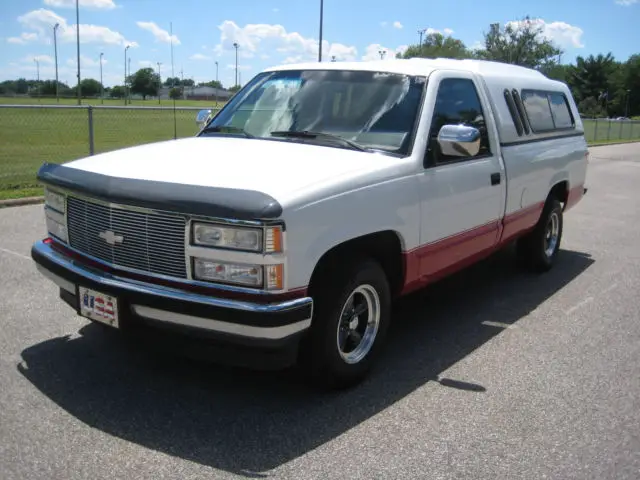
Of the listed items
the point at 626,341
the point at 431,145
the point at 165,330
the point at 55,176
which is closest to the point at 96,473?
the point at 165,330

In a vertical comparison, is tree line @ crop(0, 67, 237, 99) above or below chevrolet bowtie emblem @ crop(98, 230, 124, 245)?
above

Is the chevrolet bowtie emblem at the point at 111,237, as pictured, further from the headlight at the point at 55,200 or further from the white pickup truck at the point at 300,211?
the headlight at the point at 55,200

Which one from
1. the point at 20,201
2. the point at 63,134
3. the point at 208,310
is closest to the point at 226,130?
the point at 208,310

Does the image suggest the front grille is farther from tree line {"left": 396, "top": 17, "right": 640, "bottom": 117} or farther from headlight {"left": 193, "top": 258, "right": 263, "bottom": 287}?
tree line {"left": 396, "top": 17, "right": 640, "bottom": 117}

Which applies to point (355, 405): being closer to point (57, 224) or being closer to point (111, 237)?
point (111, 237)

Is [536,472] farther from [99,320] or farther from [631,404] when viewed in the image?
[99,320]

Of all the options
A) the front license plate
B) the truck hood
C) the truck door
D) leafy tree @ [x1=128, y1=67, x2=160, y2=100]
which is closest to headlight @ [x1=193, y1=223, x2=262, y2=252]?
the truck hood

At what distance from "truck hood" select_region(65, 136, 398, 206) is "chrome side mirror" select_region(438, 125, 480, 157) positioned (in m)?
0.42

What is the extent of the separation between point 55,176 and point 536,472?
10.3ft

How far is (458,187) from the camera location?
182 inches

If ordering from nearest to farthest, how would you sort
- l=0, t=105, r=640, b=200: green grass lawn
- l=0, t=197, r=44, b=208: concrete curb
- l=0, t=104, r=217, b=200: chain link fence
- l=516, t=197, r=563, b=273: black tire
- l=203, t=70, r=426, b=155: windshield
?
l=203, t=70, r=426, b=155: windshield → l=516, t=197, r=563, b=273: black tire → l=0, t=197, r=44, b=208: concrete curb → l=0, t=104, r=217, b=200: chain link fence → l=0, t=105, r=640, b=200: green grass lawn

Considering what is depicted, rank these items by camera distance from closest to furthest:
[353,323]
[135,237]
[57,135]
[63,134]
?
[135,237] < [353,323] < [63,134] < [57,135]

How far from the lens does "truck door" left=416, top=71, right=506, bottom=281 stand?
438 cm

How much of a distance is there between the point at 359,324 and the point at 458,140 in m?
1.35
